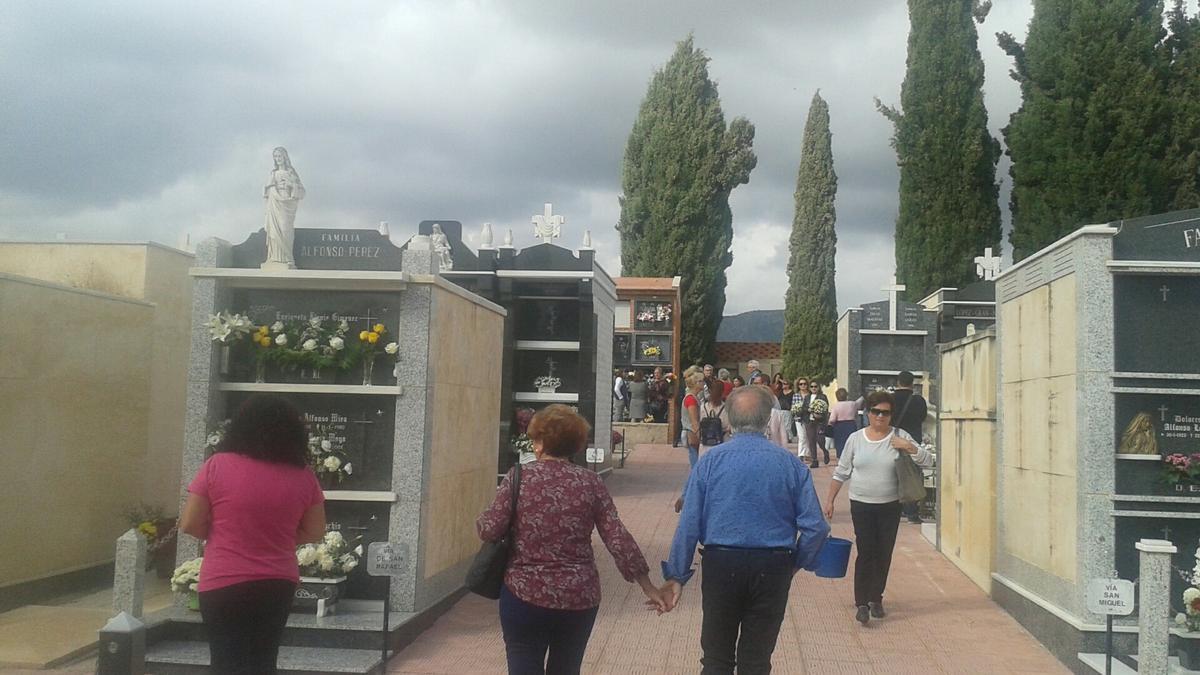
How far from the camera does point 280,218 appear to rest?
8016 mm

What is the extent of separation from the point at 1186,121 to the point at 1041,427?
67.7 ft

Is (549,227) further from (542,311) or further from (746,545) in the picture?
(746,545)

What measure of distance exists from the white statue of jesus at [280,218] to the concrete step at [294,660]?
9.26ft

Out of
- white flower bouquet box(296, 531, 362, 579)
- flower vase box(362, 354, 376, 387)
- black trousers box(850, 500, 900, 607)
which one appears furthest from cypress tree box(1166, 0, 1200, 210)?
white flower bouquet box(296, 531, 362, 579)

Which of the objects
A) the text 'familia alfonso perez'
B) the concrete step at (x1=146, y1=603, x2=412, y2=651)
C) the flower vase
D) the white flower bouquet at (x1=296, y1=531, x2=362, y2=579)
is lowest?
the concrete step at (x1=146, y1=603, x2=412, y2=651)

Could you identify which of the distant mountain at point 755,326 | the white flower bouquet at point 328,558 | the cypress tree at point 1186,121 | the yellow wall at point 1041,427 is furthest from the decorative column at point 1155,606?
the distant mountain at point 755,326

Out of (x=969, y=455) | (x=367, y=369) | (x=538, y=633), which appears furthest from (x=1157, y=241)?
(x=367, y=369)

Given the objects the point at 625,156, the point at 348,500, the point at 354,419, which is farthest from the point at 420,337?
the point at 625,156

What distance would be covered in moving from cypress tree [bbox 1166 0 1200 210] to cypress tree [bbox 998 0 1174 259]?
0.63 feet

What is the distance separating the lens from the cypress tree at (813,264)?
39344 millimetres

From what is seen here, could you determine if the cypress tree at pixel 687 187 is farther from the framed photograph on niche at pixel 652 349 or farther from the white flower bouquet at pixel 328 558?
the white flower bouquet at pixel 328 558

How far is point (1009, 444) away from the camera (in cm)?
834

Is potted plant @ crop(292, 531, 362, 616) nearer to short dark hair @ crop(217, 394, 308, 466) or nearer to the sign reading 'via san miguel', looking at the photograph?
short dark hair @ crop(217, 394, 308, 466)

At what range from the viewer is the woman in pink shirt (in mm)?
4145
